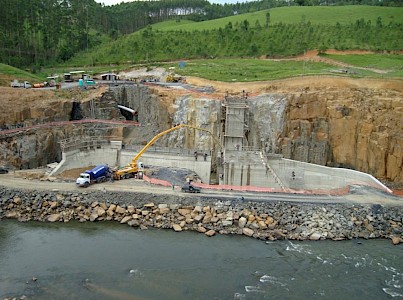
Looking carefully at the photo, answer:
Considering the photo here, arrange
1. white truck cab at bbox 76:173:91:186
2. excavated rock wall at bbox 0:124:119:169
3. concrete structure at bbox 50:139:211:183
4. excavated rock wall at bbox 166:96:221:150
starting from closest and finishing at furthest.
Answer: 1. white truck cab at bbox 76:173:91:186
2. excavated rock wall at bbox 0:124:119:169
3. concrete structure at bbox 50:139:211:183
4. excavated rock wall at bbox 166:96:221:150

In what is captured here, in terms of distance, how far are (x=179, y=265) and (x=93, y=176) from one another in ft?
45.5

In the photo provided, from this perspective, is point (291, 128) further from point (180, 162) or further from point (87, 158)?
point (87, 158)

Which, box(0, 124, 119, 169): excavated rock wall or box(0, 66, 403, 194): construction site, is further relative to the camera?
box(0, 124, 119, 169): excavated rock wall

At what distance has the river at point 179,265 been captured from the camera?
24969mm

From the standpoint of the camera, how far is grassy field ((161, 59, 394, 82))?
51594 millimetres

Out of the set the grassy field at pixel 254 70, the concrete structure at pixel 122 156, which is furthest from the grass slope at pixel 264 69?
the concrete structure at pixel 122 156

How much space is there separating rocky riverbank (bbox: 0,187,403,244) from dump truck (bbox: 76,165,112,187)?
1516mm

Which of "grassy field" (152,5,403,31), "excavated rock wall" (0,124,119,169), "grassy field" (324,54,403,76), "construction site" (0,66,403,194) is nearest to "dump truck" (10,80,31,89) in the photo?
"construction site" (0,66,403,194)

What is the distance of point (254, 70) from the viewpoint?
58.8 metres

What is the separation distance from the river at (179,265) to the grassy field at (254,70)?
24822mm

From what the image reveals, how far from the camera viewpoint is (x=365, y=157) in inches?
1735

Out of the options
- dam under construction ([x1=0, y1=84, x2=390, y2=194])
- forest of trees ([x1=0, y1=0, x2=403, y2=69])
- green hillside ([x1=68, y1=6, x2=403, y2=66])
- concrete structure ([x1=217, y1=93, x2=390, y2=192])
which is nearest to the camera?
concrete structure ([x1=217, y1=93, x2=390, y2=192])

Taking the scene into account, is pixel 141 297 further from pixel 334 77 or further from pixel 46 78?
pixel 46 78

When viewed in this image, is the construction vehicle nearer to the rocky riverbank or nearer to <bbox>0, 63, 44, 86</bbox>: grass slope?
<bbox>0, 63, 44, 86</bbox>: grass slope
